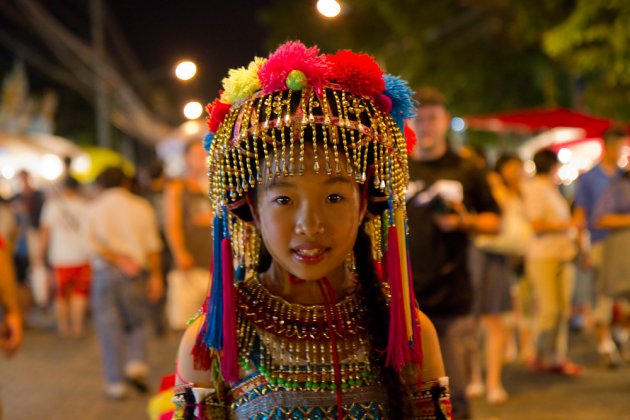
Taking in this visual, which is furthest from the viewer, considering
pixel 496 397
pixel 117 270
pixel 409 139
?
pixel 117 270

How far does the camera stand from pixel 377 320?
86.7 inches

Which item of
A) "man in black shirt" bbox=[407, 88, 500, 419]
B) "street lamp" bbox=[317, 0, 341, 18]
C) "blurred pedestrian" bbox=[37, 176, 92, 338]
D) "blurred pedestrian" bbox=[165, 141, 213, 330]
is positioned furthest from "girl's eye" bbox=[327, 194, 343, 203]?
"blurred pedestrian" bbox=[37, 176, 92, 338]

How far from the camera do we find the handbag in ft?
19.0

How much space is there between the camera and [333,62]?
6.88ft

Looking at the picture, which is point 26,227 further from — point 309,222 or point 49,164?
point 309,222

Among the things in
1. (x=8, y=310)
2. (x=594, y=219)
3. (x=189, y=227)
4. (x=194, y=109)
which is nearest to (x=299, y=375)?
(x=194, y=109)

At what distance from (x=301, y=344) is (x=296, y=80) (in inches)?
27.3

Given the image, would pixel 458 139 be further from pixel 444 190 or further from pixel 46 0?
pixel 444 190

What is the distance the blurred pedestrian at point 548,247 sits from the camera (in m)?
6.88

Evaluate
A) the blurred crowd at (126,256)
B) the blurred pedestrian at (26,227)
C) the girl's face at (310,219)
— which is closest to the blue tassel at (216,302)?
the girl's face at (310,219)

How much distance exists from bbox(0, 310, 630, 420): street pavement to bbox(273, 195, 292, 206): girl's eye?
13.8ft

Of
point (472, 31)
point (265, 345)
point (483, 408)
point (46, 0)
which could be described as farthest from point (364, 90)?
point (46, 0)

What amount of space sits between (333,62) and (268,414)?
36.8 inches

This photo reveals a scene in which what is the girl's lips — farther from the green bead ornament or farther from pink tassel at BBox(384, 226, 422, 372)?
the green bead ornament
